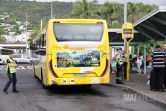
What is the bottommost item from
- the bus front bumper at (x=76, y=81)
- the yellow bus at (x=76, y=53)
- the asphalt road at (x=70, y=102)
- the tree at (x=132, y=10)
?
the asphalt road at (x=70, y=102)

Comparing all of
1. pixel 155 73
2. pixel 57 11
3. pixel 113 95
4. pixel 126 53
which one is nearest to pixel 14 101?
pixel 113 95

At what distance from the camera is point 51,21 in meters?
14.8

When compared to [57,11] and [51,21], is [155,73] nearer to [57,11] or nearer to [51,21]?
[51,21]

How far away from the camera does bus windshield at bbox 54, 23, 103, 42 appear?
1473cm

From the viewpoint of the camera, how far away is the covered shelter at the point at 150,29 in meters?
17.6

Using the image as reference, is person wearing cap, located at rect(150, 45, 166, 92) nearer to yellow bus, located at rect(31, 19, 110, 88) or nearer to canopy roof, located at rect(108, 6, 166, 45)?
yellow bus, located at rect(31, 19, 110, 88)

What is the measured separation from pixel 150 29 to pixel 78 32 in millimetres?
8634

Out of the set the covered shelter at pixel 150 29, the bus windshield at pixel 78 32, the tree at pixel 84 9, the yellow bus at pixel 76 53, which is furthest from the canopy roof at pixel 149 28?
the tree at pixel 84 9

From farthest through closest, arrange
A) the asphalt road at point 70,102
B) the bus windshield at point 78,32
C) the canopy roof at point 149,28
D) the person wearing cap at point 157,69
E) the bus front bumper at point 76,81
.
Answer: the canopy roof at point 149,28 < the bus windshield at point 78,32 < the bus front bumper at point 76,81 < the person wearing cap at point 157,69 < the asphalt road at point 70,102

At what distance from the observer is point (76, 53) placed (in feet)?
48.0

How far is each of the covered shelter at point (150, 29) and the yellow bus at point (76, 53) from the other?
3231 millimetres

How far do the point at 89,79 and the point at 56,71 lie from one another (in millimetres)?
1324

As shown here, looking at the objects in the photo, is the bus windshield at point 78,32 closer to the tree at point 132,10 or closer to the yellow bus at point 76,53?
the yellow bus at point 76,53

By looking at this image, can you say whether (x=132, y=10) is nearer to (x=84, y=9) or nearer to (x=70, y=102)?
(x=84, y=9)
